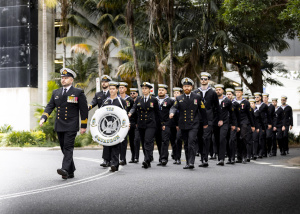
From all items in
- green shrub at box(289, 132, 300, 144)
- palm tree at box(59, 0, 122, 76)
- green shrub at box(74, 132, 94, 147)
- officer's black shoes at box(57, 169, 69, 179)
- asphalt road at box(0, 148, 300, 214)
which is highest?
palm tree at box(59, 0, 122, 76)

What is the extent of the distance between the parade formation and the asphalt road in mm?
638

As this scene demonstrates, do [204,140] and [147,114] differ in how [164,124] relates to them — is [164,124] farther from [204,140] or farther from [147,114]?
[204,140]

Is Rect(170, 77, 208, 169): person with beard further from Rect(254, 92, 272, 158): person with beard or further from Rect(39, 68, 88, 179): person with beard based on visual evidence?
Rect(254, 92, 272, 158): person with beard

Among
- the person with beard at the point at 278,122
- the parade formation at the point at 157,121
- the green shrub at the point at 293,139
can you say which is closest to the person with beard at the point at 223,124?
the parade formation at the point at 157,121

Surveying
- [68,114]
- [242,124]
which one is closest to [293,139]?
[242,124]

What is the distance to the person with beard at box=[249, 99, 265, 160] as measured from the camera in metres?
15.6

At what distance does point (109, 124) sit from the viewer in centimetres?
1082

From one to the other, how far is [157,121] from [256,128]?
4675mm

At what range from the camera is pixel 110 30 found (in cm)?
2936

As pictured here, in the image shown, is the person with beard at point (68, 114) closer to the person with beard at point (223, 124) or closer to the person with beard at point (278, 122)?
the person with beard at point (223, 124)

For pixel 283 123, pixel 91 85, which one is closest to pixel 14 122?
pixel 91 85

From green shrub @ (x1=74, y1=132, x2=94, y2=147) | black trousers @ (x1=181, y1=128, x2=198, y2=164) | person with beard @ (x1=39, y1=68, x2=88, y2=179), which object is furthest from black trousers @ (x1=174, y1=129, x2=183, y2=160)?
green shrub @ (x1=74, y1=132, x2=94, y2=147)

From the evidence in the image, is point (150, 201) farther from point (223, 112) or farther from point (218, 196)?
point (223, 112)

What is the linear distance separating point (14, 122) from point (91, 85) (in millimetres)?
5673
